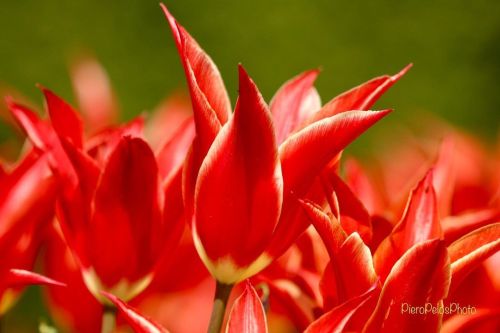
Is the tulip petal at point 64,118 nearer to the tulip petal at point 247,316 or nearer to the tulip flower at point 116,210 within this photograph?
the tulip flower at point 116,210

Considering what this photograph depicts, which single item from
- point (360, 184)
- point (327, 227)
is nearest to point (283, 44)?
point (360, 184)

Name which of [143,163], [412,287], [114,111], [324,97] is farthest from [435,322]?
[324,97]

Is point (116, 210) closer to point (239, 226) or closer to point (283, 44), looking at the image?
point (239, 226)

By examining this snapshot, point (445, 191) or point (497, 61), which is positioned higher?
point (445, 191)

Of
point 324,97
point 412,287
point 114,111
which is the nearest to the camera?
point 412,287

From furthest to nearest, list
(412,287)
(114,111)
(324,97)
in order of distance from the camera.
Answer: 1. (324,97)
2. (114,111)
3. (412,287)

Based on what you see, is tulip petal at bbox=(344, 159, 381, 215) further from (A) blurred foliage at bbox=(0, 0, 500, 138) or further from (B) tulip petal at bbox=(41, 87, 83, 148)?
(A) blurred foliage at bbox=(0, 0, 500, 138)

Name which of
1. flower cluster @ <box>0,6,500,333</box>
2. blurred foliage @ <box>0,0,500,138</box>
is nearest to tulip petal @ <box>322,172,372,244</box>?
flower cluster @ <box>0,6,500,333</box>

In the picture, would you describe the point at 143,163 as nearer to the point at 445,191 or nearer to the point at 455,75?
the point at 445,191
